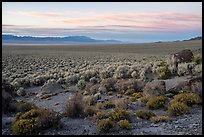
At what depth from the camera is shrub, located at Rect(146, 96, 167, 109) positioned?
13795 mm

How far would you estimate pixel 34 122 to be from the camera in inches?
434

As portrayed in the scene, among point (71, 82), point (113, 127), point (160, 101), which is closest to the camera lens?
point (113, 127)

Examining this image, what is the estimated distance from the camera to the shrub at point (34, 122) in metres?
10.7

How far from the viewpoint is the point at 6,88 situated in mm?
14938

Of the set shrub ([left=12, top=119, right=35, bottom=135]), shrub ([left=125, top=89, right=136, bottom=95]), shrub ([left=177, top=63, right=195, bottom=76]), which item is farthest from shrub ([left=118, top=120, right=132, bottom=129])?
shrub ([left=177, top=63, right=195, bottom=76])

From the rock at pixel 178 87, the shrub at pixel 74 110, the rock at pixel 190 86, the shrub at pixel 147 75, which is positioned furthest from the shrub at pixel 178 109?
the shrub at pixel 147 75

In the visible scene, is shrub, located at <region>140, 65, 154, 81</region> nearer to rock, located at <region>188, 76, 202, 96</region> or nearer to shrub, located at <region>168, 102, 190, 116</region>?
rock, located at <region>188, 76, 202, 96</region>

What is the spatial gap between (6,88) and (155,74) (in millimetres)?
10772

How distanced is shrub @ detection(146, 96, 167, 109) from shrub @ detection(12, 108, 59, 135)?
4.27 meters

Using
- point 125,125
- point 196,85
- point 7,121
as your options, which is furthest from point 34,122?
point 196,85

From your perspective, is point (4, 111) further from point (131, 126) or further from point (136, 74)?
point (136, 74)

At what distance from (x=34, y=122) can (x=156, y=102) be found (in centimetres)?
534

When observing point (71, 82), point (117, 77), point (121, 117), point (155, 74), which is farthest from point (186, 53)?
point (121, 117)

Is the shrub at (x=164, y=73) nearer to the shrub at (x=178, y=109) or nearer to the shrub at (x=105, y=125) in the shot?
the shrub at (x=178, y=109)
